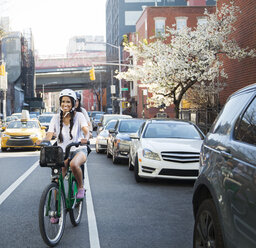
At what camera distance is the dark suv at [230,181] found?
308cm

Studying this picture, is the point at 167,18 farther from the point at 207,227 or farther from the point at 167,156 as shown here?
the point at 207,227

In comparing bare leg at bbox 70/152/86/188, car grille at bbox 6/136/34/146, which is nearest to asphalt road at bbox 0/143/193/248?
bare leg at bbox 70/152/86/188

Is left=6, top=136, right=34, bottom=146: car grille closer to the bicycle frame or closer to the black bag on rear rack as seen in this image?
the bicycle frame

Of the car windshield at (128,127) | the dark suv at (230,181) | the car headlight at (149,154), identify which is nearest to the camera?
the dark suv at (230,181)

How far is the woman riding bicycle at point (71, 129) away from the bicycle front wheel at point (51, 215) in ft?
1.88

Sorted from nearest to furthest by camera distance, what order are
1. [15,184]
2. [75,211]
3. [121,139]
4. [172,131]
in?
[75,211] → [15,184] → [172,131] → [121,139]

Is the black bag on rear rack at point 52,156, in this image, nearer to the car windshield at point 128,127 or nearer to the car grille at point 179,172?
the car grille at point 179,172

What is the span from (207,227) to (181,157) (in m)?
5.63

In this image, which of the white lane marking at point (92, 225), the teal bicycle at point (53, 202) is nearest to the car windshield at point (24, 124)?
the white lane marking at point (92, 225)

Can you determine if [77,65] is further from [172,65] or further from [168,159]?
[168,159]

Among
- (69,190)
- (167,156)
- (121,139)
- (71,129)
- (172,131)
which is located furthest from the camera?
(121,139)

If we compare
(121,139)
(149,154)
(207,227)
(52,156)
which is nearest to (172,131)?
(149,154)

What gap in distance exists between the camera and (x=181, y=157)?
9.49 meters

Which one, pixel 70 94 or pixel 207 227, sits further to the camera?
pixel 70 94
